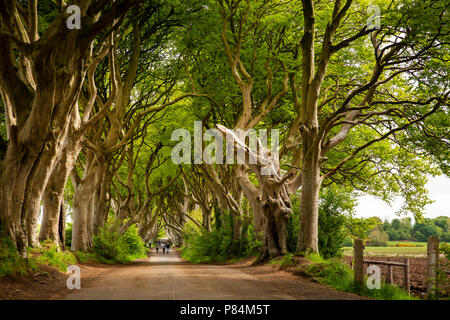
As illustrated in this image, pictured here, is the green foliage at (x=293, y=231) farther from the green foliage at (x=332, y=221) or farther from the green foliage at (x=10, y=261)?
the green foliage at (x=10, y=261)

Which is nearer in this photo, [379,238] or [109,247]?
[109,247]

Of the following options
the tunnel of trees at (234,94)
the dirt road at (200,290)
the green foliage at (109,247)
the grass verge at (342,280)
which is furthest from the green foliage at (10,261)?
the green foliage at (109,247)

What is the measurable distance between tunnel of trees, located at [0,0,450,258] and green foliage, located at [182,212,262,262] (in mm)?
373

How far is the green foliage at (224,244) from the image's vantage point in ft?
74.5

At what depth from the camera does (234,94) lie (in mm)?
20109

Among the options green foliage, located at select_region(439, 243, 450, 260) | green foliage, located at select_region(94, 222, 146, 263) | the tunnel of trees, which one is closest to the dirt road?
green foliage, located at select_region(439, 243, 450, 260)

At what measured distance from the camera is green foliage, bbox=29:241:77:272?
40.6 feet

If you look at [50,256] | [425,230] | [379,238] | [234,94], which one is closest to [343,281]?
[50,256]

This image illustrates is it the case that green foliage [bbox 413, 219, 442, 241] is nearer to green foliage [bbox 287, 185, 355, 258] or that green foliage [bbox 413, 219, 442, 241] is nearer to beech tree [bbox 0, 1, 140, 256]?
green foliage [bbox 287, 185, 355, 258]

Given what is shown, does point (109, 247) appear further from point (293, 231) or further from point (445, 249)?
point (445, 249)

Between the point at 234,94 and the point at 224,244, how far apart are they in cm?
986

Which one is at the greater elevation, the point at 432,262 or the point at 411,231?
the point at 432,262

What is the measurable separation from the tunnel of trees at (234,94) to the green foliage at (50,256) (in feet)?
1.45
